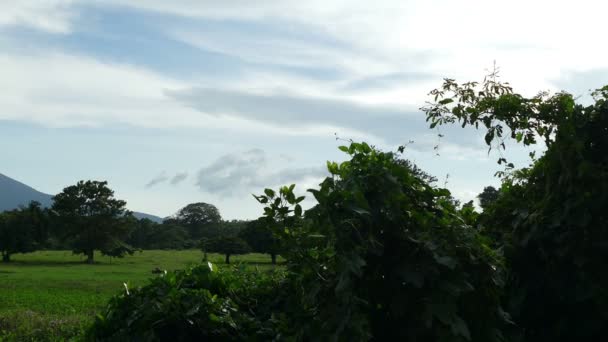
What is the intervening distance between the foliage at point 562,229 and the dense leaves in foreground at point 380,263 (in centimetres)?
75

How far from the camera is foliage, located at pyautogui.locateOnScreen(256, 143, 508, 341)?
269cm

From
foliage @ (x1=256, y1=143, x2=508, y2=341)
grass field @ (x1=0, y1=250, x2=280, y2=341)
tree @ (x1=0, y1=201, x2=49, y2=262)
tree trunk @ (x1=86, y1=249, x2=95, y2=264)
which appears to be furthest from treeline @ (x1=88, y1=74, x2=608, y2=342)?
tree @ (x1=0, y1=201, x2=49, y2=262)

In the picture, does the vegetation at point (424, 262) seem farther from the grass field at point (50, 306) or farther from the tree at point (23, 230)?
the tree at point (23, 230)

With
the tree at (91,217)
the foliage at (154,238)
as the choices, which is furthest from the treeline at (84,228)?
the foliage at (154,238)

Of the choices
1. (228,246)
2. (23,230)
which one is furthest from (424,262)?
(23,230)

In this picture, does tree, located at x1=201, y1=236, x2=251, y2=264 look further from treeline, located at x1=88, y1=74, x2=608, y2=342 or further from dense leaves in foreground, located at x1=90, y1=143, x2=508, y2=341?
dense leaves in foreground, located at x1=90, y1=143, x2=508, y2=341

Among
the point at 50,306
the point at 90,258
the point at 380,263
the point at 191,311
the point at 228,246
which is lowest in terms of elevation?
the point at 50,306

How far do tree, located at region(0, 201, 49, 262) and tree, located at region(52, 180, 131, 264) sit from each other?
2020mm

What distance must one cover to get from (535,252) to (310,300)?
1.55m

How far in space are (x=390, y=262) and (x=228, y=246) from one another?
6158 centimetres

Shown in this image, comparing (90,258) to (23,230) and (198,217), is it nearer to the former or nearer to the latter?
(23,230)

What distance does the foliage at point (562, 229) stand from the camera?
354 centimetres

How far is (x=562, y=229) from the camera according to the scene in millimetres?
3703

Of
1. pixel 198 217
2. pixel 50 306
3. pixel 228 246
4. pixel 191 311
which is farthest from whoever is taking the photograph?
pixel 198 217
